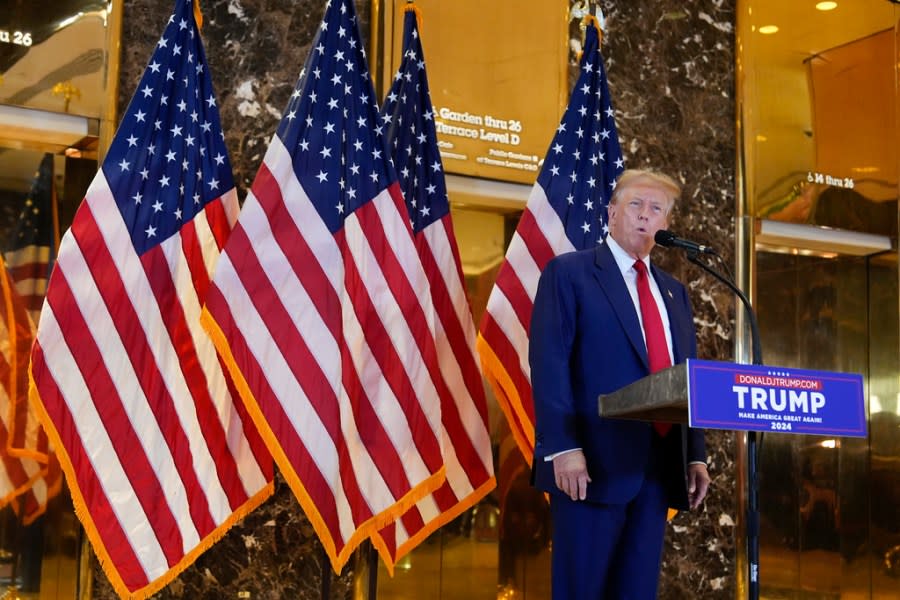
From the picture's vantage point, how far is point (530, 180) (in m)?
5.07

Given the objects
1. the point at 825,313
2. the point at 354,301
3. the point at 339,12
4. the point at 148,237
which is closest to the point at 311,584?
the point at 354,301

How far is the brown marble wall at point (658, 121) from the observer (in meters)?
4.48

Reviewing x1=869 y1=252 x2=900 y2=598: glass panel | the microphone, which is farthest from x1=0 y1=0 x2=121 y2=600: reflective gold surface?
x1=869 y1=252 x2=900 y2=598: glass panel

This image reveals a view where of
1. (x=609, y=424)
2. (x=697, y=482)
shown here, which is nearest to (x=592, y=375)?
(x=609, y=424)

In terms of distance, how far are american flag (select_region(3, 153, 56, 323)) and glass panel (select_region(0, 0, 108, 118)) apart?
0.26 meters

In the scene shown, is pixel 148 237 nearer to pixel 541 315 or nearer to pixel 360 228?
pixel 360 228

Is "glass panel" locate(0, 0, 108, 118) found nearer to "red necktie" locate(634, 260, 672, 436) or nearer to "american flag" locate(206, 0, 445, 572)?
"american flag" locate(206, 0, 445, 572)

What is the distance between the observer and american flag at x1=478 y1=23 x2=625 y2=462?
14.1ft

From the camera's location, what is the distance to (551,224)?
14.8 feet

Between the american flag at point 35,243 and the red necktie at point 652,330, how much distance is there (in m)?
2.24

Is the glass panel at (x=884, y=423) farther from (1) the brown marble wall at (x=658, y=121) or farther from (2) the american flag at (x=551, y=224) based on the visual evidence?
(2) the american flag at (x=551, y=224)

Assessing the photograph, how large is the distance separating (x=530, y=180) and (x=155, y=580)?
241 centimetres

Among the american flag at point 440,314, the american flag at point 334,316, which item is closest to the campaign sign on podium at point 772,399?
the american flag at point 334,316

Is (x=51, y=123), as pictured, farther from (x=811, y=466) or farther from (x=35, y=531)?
(x=811, y=466)
